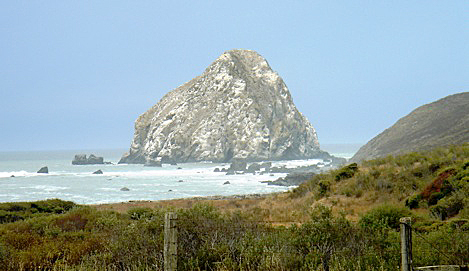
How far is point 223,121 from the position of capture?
11988 centimetres

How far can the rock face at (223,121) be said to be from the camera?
11931 centimetres

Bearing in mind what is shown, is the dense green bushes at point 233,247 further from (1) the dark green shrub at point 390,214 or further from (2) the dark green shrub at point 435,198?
(2) the dark green shrub at point 435,198

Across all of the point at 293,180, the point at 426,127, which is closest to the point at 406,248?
the point at 426,127

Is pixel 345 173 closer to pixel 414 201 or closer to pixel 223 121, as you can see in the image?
pixel 414 201

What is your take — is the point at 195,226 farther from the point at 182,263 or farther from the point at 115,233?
the point at 115,233

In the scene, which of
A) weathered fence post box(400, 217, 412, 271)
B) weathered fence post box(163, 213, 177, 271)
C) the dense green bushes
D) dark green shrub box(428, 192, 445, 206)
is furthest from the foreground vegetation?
weathered fence post box(163, 213, 177, 271)

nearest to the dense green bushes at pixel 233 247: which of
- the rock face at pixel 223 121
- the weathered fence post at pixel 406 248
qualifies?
the weathered fence post at pixel 406 248

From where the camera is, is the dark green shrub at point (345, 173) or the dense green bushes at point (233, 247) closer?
the dense green bushes at point (233, 247)

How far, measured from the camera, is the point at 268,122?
128 meters

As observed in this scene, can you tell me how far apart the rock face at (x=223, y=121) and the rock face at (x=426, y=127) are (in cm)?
5148

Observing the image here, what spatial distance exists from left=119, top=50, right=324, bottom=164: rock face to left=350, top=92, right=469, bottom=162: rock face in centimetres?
5148

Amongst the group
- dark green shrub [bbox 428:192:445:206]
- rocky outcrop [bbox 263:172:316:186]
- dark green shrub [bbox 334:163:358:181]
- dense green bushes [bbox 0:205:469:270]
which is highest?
dark green shrub [bbox 334:163:358:181]

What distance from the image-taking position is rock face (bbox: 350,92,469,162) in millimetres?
48141

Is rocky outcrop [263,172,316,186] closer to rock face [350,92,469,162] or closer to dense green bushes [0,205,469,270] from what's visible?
rock face [350,92,469,162]
